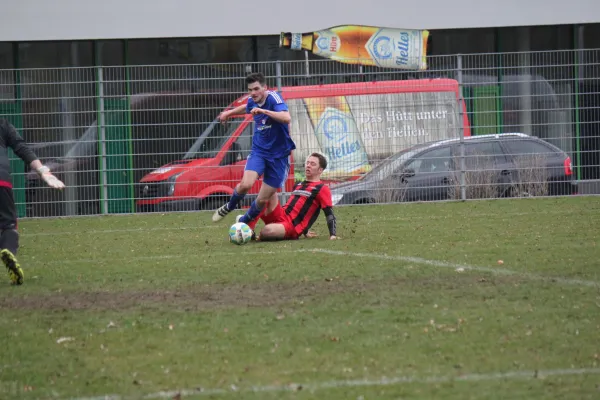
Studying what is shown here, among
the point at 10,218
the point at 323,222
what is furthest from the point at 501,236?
the point at 10,218

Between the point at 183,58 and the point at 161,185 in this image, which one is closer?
the point at 161,185

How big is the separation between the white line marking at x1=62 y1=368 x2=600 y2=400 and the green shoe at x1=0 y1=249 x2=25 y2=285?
12.0 feet

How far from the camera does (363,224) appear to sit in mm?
13516

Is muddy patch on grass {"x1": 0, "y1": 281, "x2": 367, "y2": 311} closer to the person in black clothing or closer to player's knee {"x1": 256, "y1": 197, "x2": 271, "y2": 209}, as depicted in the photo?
the person in black clothing

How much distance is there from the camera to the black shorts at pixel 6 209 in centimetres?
840

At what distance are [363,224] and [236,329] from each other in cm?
767

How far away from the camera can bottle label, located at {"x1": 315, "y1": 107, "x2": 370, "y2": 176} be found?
17.3 metres

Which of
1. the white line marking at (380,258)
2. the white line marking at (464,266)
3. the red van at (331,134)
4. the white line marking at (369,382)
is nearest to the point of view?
the white line marking at (369,382)

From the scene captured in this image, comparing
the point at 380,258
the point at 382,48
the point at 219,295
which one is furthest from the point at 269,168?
the point at 382,48

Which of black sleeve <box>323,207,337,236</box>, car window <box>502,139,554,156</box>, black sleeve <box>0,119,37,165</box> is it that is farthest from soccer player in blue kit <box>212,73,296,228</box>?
car window <box>502,139,554,156</box>

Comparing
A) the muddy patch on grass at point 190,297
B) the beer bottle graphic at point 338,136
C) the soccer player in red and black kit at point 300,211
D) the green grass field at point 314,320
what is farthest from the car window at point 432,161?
the muddy patch on grass at point 190,297

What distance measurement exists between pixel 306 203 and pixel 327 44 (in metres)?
10.2

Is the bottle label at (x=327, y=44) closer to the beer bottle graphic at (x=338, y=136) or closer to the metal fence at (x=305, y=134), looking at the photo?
the metal fence at (x=305, y=134)

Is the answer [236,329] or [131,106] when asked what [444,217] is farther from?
[236,329]
